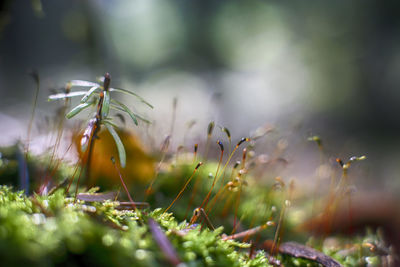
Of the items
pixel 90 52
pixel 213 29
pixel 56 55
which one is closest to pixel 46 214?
pixel 90 52

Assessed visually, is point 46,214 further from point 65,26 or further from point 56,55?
point 56,55

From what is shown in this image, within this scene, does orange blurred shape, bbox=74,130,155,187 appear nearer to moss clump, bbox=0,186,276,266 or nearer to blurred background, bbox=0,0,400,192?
moss clump, bbox=0,186,276,266

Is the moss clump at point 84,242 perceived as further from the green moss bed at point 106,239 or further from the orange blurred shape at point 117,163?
the orange blurred shape at point 117,163

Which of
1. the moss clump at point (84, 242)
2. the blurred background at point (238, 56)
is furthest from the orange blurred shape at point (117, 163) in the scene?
the blurred background at point (238, 56)

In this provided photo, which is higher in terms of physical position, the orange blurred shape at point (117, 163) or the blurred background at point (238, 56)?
the blurred background at point (238, 56)

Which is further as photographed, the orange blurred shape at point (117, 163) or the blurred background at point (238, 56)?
the blurred background at point (238, 56)

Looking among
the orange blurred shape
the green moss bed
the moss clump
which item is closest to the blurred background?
the orange blurred shape
